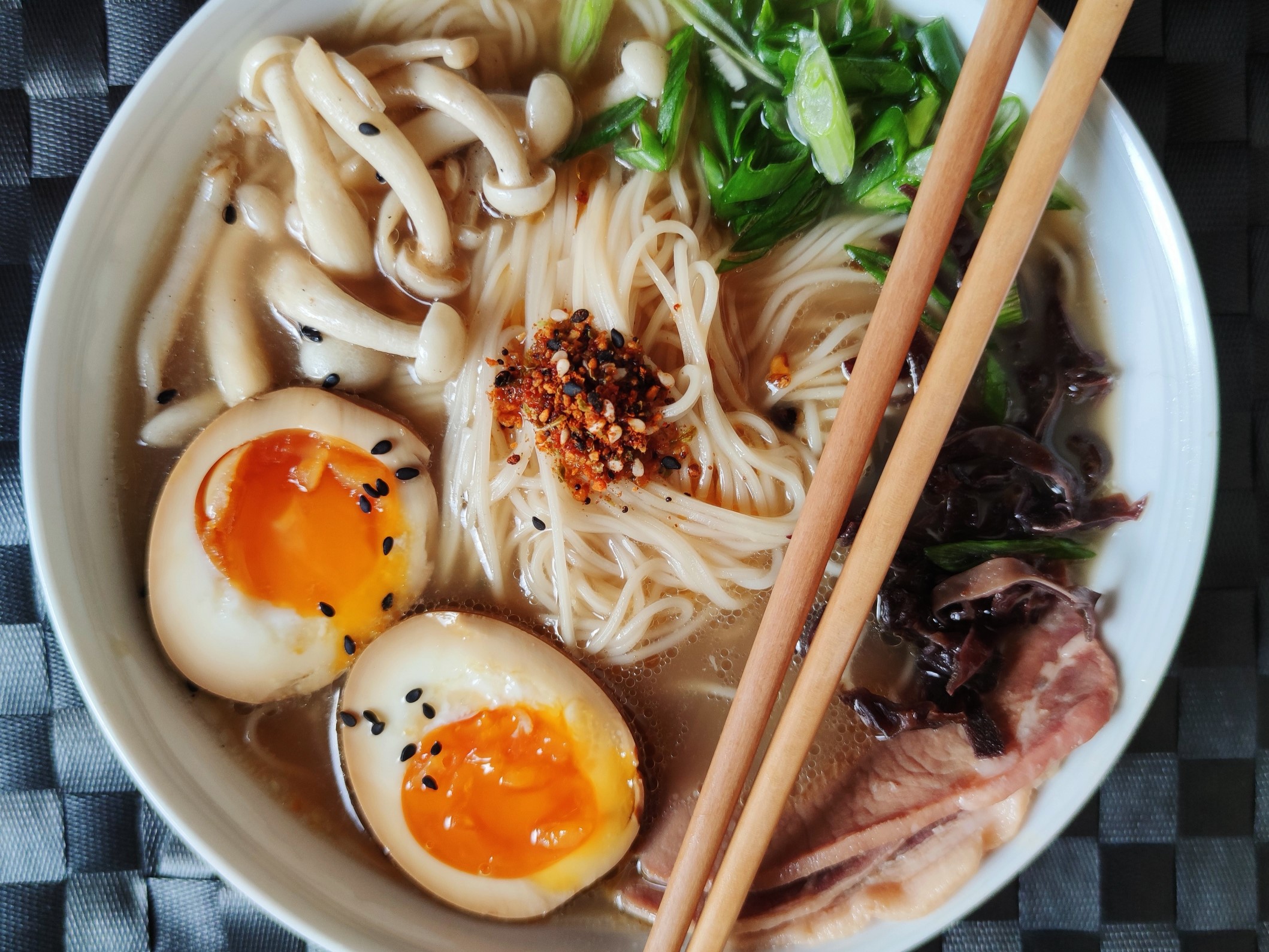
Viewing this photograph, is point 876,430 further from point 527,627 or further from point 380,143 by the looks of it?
point 380,143

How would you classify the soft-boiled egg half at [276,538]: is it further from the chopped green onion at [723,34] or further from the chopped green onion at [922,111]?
the chopped green onion at [922,111]

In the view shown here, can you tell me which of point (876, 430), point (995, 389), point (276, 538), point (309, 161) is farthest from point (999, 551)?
point (309, 161)

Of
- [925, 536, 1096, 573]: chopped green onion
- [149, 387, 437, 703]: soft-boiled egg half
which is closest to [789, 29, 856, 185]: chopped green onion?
[925, 536, 1096, 573]: chopped green onion

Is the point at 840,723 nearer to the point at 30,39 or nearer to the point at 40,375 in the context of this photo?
the point at 40,375

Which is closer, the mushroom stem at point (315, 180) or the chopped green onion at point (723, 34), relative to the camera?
the mushroom stem at point (315, 180)

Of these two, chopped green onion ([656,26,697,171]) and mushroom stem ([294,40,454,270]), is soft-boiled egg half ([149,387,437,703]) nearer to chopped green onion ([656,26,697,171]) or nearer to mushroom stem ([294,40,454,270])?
mushroom stem ([294,40,454,270])

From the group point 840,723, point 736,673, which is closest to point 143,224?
point 736,673

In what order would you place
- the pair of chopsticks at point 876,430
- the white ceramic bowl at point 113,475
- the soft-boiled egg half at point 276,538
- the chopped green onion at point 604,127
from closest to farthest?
the pair of chopsticks at point 876,430 → the white ceramic bowl at point 113,475 → the soft-boiled egg half at point 276,538 → the chopped green onion at point 604,127

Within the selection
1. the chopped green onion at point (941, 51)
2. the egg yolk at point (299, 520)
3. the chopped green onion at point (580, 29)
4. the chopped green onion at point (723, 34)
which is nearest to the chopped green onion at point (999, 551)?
the chopped green onion at point (941, 51)
